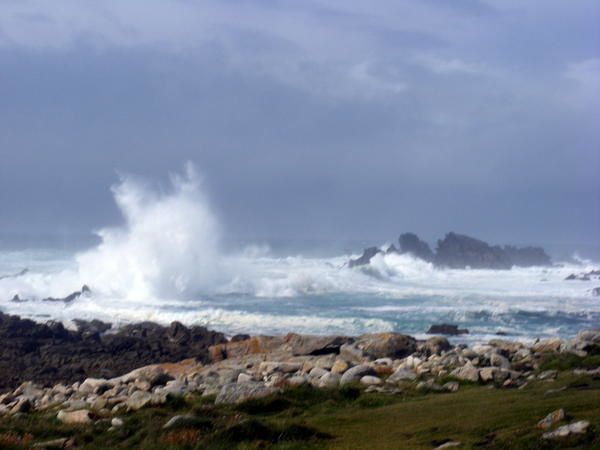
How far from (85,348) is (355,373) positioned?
12.1m

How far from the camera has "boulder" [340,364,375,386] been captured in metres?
17.0

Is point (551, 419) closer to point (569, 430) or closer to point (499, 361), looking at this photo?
point (569, 430)

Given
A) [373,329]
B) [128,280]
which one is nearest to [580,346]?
[373,329]

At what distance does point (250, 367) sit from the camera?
21750mm

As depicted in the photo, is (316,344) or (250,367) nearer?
(250,367)

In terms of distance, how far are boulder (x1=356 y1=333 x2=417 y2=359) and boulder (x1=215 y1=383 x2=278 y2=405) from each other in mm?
8695

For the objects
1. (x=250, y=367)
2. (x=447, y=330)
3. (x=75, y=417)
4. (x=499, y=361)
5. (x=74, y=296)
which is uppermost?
(x=74, y=296)

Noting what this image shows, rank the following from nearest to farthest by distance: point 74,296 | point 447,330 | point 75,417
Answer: point 75,417
point 447,330
point 74,296

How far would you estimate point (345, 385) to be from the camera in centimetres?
1616

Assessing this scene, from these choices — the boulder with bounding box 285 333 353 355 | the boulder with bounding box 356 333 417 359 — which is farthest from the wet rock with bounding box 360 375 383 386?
the boulder with bounding box 285 333 353 355

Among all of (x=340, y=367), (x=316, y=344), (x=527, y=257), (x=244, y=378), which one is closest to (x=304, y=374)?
(x=340, y=367)

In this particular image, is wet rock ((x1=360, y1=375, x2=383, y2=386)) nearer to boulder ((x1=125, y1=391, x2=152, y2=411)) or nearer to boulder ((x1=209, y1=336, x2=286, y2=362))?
boulder ((x1=125, y1=391, x2=152, y2=411))

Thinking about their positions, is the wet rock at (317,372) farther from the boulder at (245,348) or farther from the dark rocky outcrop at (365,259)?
the dark rocky outcrop at (365,259)

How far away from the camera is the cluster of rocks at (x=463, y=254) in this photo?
78188 millimetres
